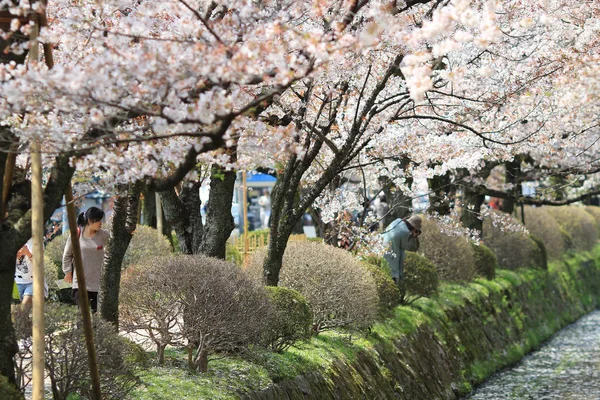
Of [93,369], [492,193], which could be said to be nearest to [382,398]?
[93,369]

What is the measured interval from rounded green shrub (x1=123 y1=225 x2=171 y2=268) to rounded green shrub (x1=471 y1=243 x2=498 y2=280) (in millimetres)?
6880

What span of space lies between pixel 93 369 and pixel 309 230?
30.4m

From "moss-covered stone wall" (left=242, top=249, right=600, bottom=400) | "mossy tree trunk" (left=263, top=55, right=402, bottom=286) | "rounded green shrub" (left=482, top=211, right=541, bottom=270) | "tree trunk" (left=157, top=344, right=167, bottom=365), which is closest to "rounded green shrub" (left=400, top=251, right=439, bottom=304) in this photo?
"moss-covered stone wall" (left=242, top=249, right=600, bottom=400)

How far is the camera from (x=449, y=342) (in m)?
15.2

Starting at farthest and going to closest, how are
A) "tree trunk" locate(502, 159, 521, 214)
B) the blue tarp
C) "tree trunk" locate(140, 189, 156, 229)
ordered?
the blue tarp < "tree trunk" locate(140, 189, 156, 229) < "tree trunk" locate(502, 159, 521, 214)

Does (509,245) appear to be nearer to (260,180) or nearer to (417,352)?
(417,352)

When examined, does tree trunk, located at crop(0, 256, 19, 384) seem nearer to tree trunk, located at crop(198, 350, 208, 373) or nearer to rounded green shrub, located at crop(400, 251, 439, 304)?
tree trunk, located at crop(198, 350, 208, 373)

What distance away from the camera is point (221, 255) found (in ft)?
36.3

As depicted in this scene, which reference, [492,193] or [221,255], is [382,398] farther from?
[492,193]

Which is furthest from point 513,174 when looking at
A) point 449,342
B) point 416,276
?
point 449,342

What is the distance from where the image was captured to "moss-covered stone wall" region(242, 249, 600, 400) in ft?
34.5

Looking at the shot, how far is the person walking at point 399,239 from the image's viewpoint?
14625 mm

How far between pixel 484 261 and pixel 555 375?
435cm

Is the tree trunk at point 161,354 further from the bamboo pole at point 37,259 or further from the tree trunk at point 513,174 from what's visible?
the tree trunk at point 513,174
